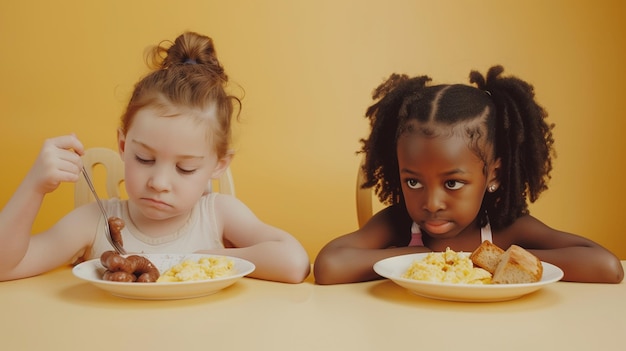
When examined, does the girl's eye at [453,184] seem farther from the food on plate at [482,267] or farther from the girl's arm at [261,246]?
the girl's arm at [261,246]

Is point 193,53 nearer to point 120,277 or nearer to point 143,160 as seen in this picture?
point 143,160

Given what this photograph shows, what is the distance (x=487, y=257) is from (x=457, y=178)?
175 millimetres

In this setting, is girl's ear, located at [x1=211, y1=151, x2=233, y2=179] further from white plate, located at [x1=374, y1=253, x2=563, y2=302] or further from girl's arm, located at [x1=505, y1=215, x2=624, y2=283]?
girl's arm, located at [x1=505, y1=215, x2=624, y2=283]

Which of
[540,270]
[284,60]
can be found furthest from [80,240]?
[284,60]

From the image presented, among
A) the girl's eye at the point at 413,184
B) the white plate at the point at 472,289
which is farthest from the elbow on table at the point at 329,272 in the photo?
the girl's eye at the point at 413,184

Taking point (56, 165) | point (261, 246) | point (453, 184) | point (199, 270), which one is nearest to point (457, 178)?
point (453, 184)

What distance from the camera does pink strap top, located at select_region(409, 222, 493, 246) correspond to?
4.76 ft

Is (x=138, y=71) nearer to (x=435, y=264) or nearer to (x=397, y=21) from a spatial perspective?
(x=397, y=21)

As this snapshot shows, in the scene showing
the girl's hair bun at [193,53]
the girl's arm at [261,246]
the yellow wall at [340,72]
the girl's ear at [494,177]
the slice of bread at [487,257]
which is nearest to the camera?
the slice of bread at [487,257]

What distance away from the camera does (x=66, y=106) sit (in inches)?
92.2

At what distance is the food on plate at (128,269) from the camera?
113 centimetres

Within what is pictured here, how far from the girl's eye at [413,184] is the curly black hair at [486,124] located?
98mm

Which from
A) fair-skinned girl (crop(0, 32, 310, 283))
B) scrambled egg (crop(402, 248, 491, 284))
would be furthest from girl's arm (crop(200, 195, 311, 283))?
scrambled egg (crop(402, 248, 491, 284))

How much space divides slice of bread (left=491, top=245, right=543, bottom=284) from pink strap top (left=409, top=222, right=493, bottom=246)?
0.29m
